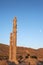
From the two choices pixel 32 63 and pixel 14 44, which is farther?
pixel 14 44

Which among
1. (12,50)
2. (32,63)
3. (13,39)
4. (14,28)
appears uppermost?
(14,28)

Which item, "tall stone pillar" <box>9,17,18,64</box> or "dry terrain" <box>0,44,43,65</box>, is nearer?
"dry terrain" <box>0,44,43,65</box>

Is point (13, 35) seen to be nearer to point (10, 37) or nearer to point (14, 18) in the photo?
point (10, 37)

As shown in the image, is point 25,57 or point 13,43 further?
point 25,57

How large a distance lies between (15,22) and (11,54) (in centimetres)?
712

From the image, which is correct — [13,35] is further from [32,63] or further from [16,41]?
[32,63]

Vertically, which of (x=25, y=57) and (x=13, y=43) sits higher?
(x=13, y=43)

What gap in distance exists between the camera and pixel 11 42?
38.2 meters

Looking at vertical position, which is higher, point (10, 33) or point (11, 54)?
point (10, 33)

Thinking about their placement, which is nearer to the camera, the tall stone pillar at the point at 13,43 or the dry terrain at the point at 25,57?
the dry terrain at the point at 25,57

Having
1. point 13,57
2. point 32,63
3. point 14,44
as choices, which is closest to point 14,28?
point 14,44

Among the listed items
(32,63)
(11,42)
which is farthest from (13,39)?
(32,63)

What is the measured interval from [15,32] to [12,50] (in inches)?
156

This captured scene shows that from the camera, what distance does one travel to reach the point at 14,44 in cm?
3769
